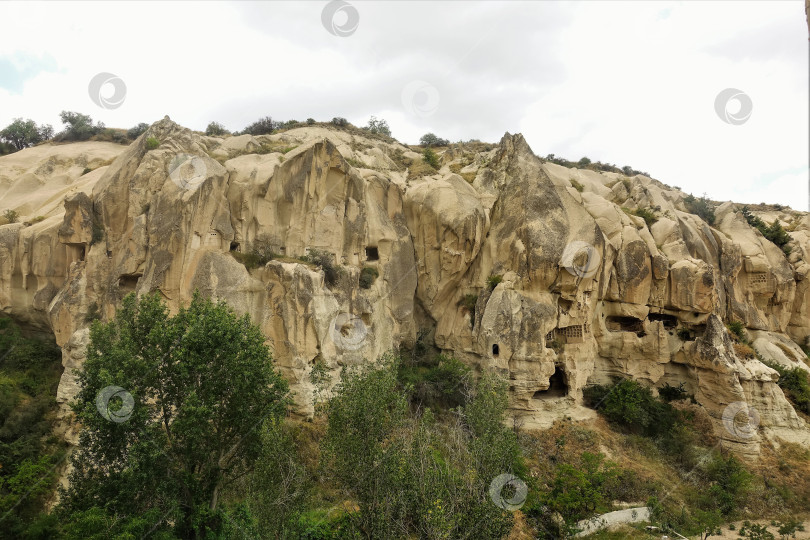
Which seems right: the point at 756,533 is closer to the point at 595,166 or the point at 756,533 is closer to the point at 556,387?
the point at 556,387

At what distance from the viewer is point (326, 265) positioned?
65.2ft

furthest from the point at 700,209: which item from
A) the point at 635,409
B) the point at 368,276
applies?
the point at 368,276

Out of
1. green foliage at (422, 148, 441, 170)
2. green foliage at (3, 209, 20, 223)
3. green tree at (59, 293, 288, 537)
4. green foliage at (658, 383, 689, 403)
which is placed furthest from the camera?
green foliage at (422, 148, 441, 170)

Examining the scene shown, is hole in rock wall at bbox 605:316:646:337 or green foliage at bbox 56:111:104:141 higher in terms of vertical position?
green foliage at bbox 56:111:104:141

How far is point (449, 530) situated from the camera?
9.62m

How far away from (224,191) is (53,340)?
10.6 m

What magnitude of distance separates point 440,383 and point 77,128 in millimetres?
31546

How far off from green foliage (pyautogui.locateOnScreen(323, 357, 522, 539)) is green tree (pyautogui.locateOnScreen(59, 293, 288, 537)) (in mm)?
2271

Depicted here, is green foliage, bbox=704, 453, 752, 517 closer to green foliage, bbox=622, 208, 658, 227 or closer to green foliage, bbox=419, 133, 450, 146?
green foliage, bbox=622, 208, 658, 227

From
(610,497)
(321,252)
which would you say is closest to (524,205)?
(321,252)

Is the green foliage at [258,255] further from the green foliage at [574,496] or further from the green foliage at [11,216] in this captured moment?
the green foliage at [574,496]

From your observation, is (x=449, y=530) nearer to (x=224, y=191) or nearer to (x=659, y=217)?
(x=224, y=191)

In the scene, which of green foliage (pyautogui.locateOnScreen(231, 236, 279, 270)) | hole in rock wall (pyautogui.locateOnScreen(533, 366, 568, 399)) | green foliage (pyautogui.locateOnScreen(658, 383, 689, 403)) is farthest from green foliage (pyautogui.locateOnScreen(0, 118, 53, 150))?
green foliage (pyautogui.locateOnScreen(658, 383, 689, 403))

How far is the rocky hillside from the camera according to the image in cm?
1811
